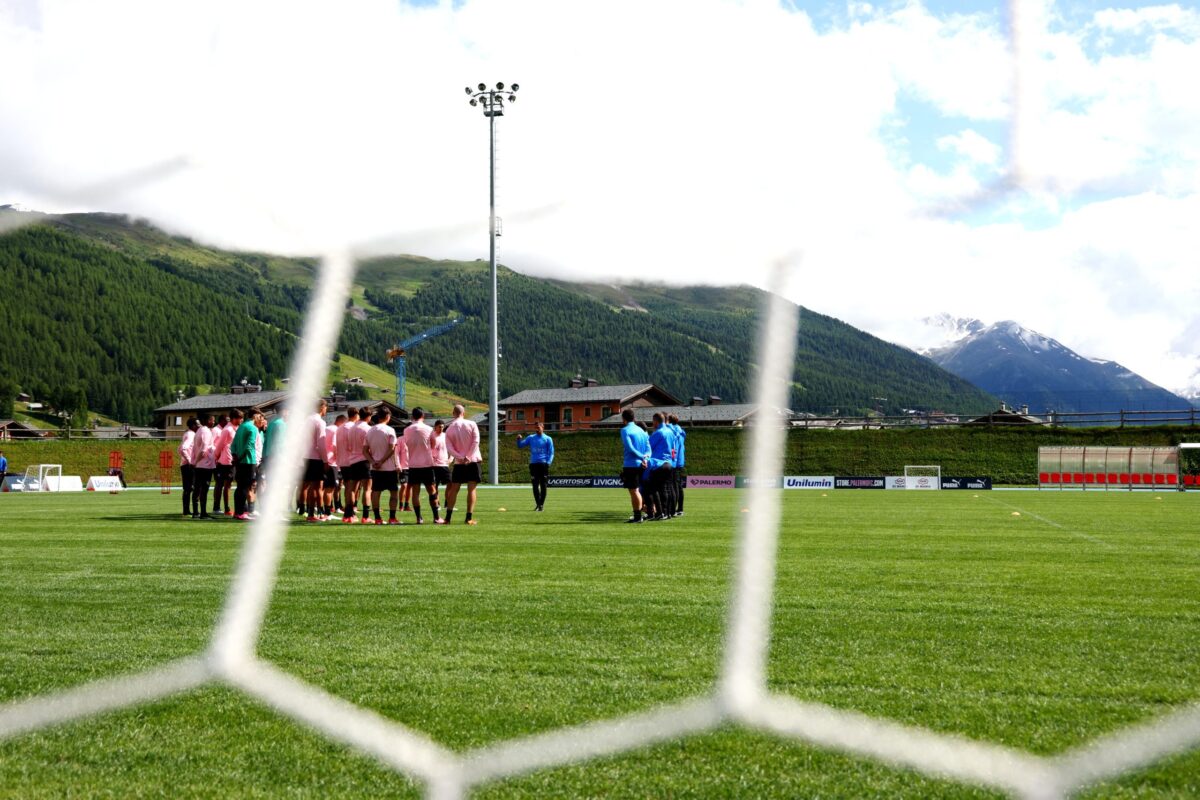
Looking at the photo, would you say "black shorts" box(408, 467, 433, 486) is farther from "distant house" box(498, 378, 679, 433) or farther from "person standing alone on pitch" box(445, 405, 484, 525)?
"distant house" box(498, 378, 679, 433)

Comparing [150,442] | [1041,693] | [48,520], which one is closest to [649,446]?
[48,520]

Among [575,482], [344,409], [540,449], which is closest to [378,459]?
[540,449]

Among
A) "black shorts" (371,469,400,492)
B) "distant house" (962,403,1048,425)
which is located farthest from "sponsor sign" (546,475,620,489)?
"black shorts" (371,469,400,492)

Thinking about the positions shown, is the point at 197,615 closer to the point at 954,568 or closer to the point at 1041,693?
the point at 1041,693

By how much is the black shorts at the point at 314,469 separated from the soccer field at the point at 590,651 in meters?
3.47

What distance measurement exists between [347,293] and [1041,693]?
9.27 ft

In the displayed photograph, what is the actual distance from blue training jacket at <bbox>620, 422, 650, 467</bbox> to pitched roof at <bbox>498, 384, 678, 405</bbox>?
211 feet

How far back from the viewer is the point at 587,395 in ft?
263

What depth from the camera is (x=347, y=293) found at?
2.67 metres

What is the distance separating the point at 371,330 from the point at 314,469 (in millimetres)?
55520

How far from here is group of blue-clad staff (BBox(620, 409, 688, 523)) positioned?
13.6 metres

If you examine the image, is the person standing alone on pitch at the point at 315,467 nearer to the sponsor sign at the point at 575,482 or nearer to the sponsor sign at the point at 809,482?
the sponsor sign at the point at 809,482

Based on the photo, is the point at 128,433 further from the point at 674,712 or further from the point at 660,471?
the point at 674,712

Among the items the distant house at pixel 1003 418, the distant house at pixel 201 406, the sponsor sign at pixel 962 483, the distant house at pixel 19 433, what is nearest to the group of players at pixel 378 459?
the sponsor sign at pixel 962 483
